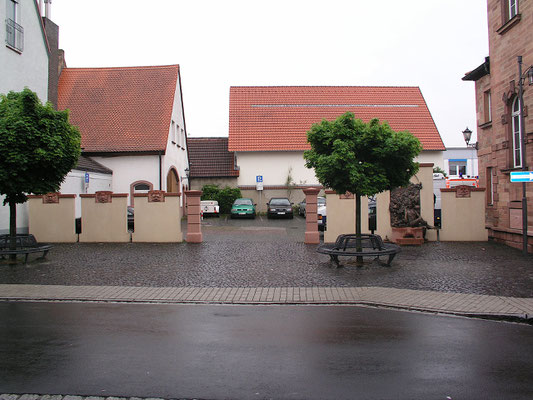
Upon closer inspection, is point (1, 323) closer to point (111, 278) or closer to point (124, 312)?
point (124, 312)

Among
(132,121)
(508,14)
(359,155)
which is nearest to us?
(359,155)

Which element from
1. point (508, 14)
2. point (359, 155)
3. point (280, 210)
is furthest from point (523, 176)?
point (280, 210)

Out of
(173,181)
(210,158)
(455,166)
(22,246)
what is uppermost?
(455,166)

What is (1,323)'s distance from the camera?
6414 mm

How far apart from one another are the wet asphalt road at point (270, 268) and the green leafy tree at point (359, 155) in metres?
1.71

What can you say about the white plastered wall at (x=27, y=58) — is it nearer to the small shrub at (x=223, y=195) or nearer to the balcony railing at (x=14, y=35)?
the balcony railing at (x=14, y=35)

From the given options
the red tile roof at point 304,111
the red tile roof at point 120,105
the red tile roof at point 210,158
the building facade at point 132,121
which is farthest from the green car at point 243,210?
the red tile roof at point 120,105

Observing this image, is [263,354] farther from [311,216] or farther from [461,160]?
[461,160]

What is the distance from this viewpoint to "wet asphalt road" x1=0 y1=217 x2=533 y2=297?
9.45 m

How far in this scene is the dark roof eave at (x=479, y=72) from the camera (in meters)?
20.2

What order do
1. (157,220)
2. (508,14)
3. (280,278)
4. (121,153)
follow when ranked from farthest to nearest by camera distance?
(121,153)
(157,220)
(508,14)
(280,278)

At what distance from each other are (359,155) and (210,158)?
28.3 metres

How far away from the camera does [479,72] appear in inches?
850

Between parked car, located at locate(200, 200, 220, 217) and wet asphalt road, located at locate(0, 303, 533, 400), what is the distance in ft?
83.4
